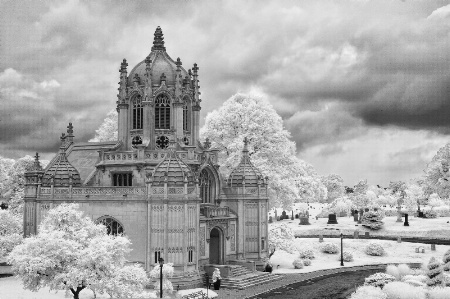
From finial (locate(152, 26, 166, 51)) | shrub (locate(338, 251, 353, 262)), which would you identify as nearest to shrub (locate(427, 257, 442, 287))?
shrub (locate(338, 251, 353, 262))

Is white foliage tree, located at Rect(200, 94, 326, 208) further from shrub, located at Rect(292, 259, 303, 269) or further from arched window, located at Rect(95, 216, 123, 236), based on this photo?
arched window, located at Rect(95, 216, 123, 236)

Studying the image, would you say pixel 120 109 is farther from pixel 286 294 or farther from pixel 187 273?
pixel 286 294

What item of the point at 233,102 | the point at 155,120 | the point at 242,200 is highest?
the point at 233,102

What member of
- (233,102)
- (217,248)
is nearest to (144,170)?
(217,248)

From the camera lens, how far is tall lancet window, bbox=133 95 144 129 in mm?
53812

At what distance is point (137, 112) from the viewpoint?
54.0 m

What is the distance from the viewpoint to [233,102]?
72.9 metres

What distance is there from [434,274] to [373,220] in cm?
3896

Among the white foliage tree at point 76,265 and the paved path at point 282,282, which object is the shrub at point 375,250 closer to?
the paved path at point 282,282

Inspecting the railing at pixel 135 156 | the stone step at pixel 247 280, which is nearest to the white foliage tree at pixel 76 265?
the stone step at pixel 247 280

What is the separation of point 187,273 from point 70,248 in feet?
48.0

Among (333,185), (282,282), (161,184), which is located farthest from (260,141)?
(333,185)

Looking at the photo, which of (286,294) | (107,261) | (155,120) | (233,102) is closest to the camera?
(107,261)

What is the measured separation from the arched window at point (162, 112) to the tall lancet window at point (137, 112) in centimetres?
139
